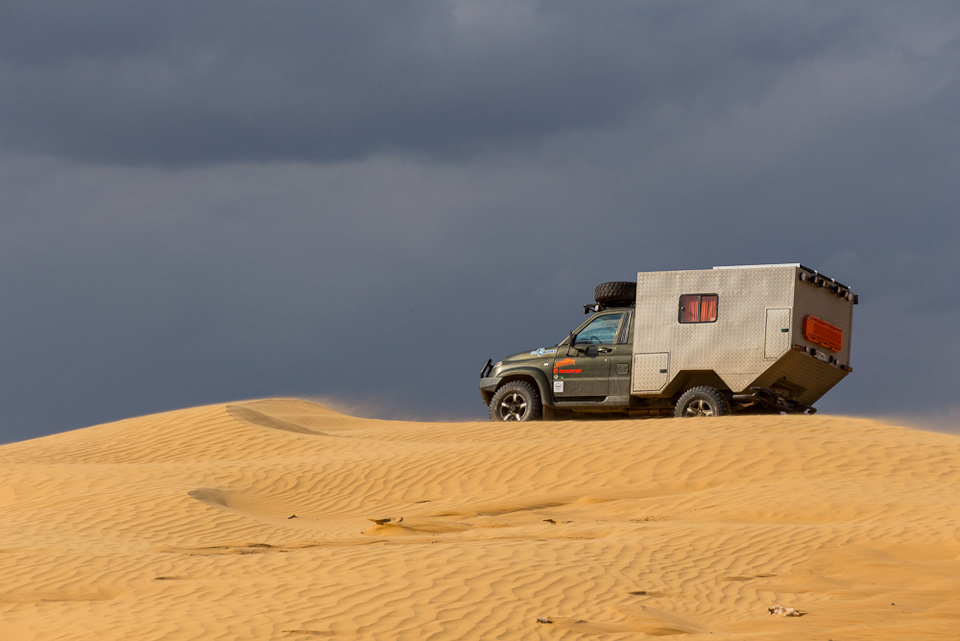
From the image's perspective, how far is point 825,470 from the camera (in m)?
13.2

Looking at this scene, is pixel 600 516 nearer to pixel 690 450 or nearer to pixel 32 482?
pixel 690 450

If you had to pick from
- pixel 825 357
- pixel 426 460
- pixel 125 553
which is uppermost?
pixel 825 357

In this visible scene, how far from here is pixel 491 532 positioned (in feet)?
33.9

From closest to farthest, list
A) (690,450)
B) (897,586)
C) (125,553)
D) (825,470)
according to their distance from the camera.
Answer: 1. (897,586)
2. (125,553)
3. (825,470)
4. (690,450)

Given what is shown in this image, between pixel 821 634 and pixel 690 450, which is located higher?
pixel 690 450

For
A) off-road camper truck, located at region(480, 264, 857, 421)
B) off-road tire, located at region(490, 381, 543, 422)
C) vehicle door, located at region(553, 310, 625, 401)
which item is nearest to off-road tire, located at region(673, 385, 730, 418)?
off-road camper truck, located at region(480, 264, 857, 421)

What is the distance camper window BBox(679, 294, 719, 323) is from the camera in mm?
16781

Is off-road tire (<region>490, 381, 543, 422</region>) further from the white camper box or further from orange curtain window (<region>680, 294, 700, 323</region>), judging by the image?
orange curtain window (<region>680, 294, 700, 323</region>)

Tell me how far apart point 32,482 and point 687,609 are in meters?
10.0

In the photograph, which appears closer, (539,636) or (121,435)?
(539,636)

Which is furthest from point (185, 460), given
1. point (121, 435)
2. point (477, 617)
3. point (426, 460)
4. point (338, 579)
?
point (477, 617)

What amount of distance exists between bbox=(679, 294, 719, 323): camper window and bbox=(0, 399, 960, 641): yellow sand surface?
1725 mm

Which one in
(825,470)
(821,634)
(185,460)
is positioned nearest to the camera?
(821,634)

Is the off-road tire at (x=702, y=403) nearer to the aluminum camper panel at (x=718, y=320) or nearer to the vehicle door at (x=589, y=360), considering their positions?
the aluminum camper panel at (x=718, y=320)
